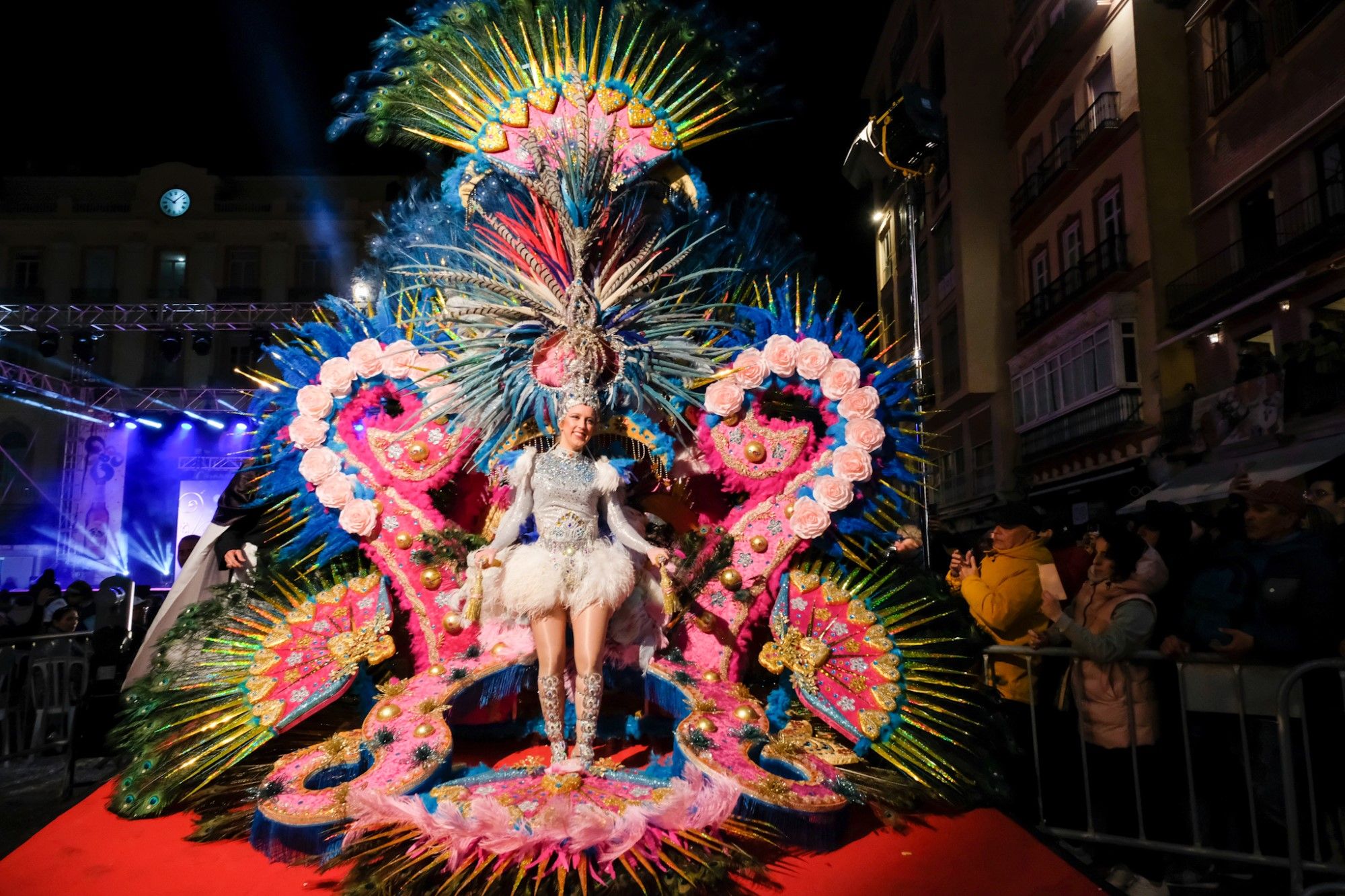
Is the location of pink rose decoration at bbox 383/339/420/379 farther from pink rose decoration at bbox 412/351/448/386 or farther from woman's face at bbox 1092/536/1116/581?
woman's face at bbox 1092/536/1116/581

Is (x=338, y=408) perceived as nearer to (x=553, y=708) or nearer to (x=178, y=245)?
(x=553, y=708)

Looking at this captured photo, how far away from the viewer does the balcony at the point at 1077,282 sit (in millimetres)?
12172

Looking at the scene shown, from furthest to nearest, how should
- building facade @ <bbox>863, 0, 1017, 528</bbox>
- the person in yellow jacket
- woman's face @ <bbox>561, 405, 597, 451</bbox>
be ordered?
1. building facade @ <bbox>863, 0, 1017, 528</bbox>
2. the person in yellow jacket
3. woman's face @ <bbox>561, 405, 597, 451</bbox>

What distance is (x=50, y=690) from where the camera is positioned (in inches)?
224

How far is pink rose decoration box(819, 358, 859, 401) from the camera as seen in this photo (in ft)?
11.8

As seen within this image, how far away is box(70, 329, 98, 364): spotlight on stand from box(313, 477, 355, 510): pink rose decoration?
37.0 ft

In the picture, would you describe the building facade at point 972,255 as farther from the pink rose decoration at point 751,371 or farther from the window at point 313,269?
the window at point 313,269

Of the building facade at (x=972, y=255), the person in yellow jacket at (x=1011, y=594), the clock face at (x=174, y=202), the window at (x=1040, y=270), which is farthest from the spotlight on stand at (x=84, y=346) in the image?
the window at (x=1040, y=270)

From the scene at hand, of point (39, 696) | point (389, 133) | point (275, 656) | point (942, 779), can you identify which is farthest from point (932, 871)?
point (39, 696)

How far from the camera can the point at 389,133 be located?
13.4ft

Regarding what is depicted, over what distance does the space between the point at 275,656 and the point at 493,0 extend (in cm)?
278

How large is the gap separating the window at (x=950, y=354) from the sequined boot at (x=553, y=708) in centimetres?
1386

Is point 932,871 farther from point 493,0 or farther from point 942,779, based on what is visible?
point 493,0

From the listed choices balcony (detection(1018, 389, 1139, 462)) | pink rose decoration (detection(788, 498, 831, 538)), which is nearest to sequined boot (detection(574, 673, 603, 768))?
pink rose decoration (detection(788, 498, 831, 538))
